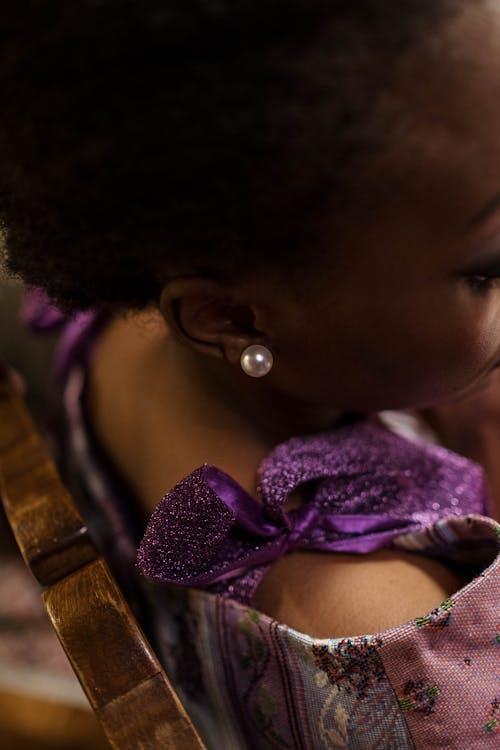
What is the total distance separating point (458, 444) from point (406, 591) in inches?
14.3

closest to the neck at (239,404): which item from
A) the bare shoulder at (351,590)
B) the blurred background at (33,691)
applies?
the bare shoulder at (351,590)

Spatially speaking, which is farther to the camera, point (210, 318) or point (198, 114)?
point (210, 318)

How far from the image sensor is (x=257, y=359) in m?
0.51

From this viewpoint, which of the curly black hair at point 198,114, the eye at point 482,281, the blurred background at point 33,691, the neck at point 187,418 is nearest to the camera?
the curly black hair at point 198,114

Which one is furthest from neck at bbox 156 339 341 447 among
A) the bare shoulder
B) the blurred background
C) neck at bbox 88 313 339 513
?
the blurred background

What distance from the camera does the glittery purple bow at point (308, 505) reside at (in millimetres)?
521

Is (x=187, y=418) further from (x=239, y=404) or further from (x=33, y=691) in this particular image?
(x=33, y=691)

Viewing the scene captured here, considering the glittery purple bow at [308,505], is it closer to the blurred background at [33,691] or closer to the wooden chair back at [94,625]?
the wooden chair back at [94,625]

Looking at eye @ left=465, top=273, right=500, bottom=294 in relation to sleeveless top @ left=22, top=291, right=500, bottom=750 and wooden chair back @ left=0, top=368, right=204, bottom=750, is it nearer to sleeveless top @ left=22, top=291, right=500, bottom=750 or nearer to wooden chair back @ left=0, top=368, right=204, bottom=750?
sleeveless top @ left=22, top=291, right=500, bottom=750

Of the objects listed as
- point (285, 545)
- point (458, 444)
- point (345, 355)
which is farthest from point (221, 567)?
point (458, 444)

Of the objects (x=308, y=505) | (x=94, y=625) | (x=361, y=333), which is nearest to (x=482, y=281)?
(x=361, y=333)

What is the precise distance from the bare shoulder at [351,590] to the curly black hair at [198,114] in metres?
0.23

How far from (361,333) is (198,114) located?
176mm

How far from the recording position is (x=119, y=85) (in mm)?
387
